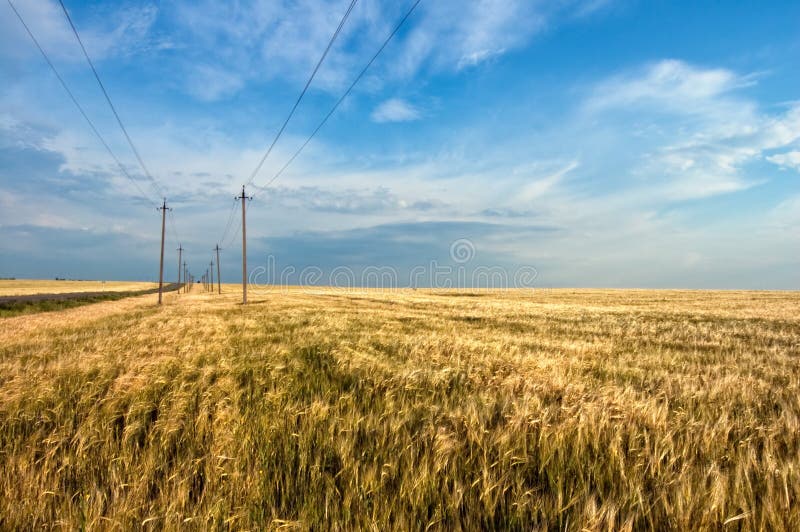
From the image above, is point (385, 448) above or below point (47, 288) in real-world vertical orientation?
above

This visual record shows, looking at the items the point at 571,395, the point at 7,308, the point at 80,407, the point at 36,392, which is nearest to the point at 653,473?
the point at 571,395

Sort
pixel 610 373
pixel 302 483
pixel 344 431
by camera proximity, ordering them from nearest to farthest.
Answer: pixel 302 483 < pixel 344 431 < pixel 610 373

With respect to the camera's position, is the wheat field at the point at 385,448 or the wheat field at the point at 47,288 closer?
the wheat field at the point at 385,448

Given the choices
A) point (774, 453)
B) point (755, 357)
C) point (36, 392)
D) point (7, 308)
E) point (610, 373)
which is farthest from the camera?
point (7, 308)

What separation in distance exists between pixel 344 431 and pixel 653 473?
2.67m

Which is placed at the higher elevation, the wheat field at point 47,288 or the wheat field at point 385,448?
the wheat field at point 385,448

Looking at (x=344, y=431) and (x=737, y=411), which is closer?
(x=344, y=431)

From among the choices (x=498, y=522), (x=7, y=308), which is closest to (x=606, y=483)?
(x=498, y=522)

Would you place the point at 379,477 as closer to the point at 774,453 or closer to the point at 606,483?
the point at 606,483

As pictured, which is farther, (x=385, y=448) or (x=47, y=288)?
(x=47, y=288)

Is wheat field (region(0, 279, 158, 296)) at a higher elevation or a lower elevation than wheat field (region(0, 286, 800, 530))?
lower

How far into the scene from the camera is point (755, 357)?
9430 millimetres

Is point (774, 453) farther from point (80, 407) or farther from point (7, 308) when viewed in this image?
point (7, 308)

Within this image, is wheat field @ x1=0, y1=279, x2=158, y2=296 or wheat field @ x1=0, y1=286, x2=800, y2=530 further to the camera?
wheat field @ x1=0, y1=279, x2=158, y2=296
